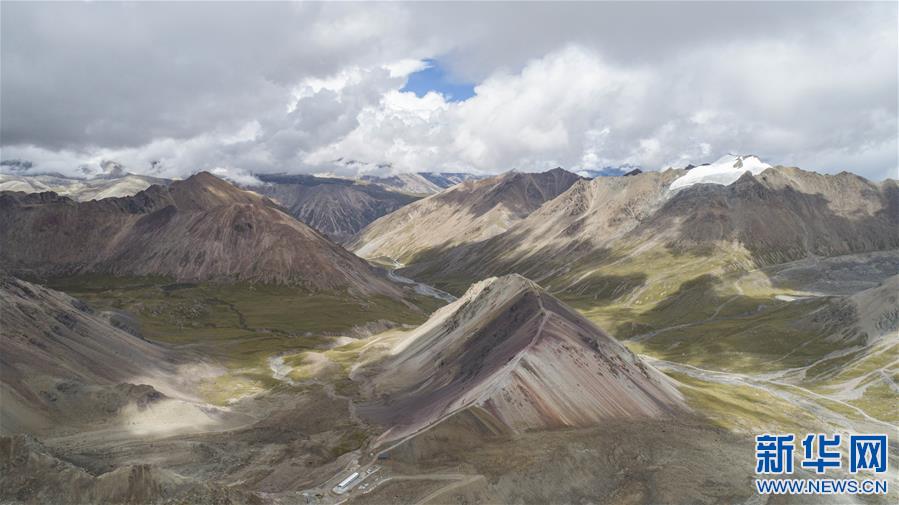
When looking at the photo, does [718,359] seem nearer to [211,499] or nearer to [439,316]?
[439,316]

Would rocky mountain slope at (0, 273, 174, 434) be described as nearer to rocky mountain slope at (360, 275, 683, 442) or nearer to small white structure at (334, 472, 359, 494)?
small white structure at (334, 472, 359, 494)

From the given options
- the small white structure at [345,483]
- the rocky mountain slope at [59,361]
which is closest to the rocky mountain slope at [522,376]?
the small white structure at [345,483]

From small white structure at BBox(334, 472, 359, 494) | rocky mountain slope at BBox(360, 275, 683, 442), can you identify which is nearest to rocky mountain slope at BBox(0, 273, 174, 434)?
small white structure at BBox(334, 472, 359, 494)

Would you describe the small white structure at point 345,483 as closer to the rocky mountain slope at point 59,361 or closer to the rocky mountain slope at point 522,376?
the rocky mountain slope at point 522,376

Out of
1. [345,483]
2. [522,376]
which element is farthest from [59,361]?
[522,376]

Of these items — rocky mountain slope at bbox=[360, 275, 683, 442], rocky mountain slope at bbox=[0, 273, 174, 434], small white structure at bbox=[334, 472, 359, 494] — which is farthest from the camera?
rocky mountain slope at bbox=[0, 273, 174, 434]

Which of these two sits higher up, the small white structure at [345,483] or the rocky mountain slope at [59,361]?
the rocky mountain slope at [59,361]

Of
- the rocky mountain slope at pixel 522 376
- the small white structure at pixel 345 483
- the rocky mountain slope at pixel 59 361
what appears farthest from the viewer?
the rocky mountain slope at pixel 59 361

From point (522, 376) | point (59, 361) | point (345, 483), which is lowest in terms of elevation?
point (345, 483)

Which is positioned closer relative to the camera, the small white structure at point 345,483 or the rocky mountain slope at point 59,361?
the small white structure at point 345,483

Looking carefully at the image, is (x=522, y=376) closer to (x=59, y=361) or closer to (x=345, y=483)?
(x=345, y=483)
